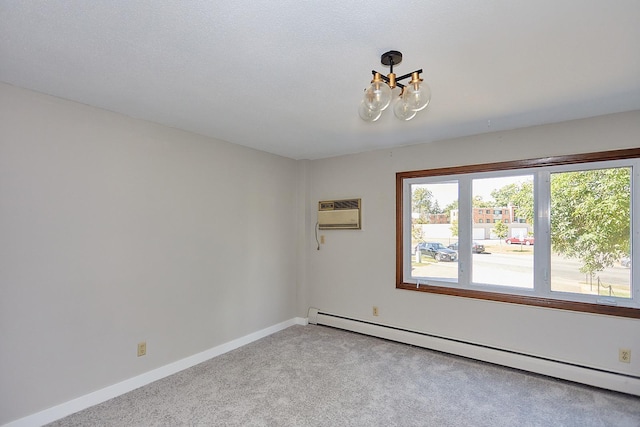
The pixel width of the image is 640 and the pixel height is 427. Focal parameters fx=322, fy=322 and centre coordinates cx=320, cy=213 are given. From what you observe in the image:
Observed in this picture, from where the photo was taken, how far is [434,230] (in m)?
3.73

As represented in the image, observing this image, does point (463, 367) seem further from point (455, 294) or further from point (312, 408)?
point (312, 408)

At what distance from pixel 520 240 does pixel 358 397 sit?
7.09 ft

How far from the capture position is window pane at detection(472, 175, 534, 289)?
3172mm

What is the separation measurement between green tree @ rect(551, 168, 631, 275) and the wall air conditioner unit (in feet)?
6.78

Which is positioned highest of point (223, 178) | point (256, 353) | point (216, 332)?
point (223, 178)

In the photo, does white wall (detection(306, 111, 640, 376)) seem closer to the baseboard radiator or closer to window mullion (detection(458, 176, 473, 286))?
the baseboard radiator

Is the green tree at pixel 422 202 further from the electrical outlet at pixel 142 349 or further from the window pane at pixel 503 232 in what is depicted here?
the electrical outlet at pixel 142 349

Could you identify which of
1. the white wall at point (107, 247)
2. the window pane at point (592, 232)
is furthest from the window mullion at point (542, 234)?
the white wall at point (107, 247)

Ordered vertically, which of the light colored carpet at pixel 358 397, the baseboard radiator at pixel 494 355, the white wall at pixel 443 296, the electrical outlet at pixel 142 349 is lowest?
the light colored carpet at pixel 358 397

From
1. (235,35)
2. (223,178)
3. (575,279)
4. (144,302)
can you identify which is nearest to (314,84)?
(235,35)

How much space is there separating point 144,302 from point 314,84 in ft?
7.66

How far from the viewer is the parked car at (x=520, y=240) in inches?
124

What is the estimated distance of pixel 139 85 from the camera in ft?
7.18

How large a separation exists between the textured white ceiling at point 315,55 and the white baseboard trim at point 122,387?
2.25 meters
